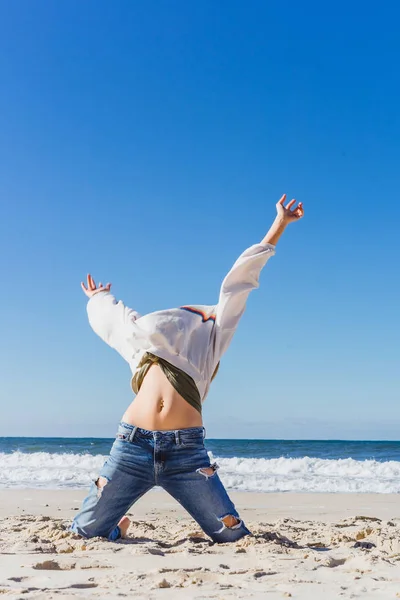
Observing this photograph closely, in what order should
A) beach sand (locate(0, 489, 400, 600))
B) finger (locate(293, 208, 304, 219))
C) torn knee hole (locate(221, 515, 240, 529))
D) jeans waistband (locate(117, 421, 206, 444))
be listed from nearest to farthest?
beach sand (locate(0, 489, 400, 600)) < jeans waistband (locate(117, 421, 206, 444)) < torn knee hole (locate(221, 515, 240, 529)) < finger (locate(293, 208, 304, 219))

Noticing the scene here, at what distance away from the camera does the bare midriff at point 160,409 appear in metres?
3.86

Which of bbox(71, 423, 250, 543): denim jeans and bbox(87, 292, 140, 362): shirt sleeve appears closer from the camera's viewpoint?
bbox(71, 423, 250, 543): denim jeans

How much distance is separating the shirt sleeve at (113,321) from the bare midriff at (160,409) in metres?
0.36

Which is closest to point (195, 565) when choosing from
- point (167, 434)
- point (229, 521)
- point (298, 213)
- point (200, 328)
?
point (229, 521)

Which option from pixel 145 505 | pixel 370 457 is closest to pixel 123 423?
pixel 145 505

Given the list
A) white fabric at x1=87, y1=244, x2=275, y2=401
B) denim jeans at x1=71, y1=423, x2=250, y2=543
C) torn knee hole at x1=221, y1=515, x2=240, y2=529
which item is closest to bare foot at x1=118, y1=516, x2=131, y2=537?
denim jeans at x1=71, y1=423, x2=250, y2=543

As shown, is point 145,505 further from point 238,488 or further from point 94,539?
point 94,539

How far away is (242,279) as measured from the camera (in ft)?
13.2

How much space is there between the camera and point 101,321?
4414 millimetres

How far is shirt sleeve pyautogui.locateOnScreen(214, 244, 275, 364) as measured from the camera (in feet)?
13.1

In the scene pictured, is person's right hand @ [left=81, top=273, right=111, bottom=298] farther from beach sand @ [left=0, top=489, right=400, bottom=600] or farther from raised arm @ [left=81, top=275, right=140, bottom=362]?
beach sand @ [left=0, top=489, right=400, bottom=600]

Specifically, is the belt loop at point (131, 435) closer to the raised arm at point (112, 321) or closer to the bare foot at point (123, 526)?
the raised arm at point (112, 321)

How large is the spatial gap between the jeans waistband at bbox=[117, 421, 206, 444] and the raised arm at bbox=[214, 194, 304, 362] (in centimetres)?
55

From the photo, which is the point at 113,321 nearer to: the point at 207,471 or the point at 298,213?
the point at 207,471
